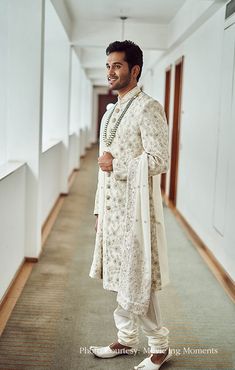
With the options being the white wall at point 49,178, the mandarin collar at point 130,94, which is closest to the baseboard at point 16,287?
the white wall at point 49,178

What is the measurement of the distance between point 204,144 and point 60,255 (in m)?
1.94

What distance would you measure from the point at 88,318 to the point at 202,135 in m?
2.74

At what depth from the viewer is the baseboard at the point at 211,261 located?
3840 mm

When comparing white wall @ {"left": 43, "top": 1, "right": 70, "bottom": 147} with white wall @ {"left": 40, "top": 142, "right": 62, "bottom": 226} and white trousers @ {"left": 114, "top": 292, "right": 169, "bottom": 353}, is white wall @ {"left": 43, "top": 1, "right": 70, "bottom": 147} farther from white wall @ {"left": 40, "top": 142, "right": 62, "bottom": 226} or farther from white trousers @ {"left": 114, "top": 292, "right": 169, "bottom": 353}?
white trousers @ {"left": 114, "top": 292, "right": 169, "bottom": 353}

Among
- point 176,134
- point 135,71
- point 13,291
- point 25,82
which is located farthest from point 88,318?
point 176,134

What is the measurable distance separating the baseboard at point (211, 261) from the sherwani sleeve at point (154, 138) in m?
1.85

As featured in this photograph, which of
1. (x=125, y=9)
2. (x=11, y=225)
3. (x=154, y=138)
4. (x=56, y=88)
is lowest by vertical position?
(x=11, y=225)

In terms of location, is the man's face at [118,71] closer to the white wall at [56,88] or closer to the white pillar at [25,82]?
the white pillar at [25,82]

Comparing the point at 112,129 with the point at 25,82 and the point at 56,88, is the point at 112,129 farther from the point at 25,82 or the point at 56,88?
the point at 56,88

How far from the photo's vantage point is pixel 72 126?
10836 millimetres

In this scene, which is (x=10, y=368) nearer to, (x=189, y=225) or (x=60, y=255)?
(x=60, y=255)

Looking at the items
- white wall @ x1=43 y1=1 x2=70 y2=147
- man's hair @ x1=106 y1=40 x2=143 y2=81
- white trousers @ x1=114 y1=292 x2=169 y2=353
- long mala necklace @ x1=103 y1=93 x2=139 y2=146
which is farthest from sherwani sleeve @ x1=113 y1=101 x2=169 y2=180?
white wall @ x1=43 y1=1 x2=70 y2=147

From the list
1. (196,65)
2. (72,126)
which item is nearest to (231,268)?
(196,65)

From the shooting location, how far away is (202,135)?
520 centimetres
